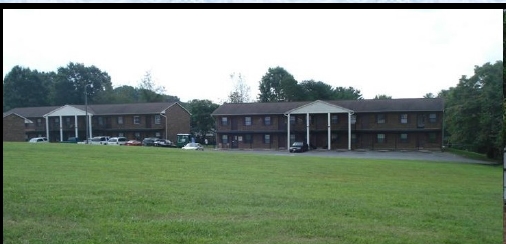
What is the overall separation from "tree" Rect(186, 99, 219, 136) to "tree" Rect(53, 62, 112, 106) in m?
0.75

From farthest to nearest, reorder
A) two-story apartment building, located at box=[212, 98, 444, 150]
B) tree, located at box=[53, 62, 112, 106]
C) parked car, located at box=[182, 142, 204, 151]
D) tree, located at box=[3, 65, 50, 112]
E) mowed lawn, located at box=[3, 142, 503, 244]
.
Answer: parked car, located at box=[182, 142, 204, 151]
two-story apartment building, located at box=[212, 98, 444, 150]
tree, located at box=[53, 62, 112, 106]
tree, located at box=[3, 65, 50, 112]
mowed lawn, located at box=[3, 142, 503, 244]

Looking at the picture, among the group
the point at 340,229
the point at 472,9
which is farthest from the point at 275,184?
the point at 472,9

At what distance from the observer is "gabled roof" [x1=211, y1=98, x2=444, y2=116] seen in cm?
427

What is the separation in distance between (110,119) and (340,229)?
218cm

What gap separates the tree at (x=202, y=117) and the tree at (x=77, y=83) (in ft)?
2.47

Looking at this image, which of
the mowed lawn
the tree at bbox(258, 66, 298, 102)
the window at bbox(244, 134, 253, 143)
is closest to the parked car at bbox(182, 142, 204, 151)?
the mowed lawn

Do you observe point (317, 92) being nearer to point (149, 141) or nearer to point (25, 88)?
point (149, 141)

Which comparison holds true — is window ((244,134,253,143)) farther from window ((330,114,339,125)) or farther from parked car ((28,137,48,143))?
parked car ((28,137,48,143))

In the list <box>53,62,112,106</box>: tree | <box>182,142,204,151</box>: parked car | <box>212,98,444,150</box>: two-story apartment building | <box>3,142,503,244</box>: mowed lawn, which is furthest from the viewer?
<box>182,142,204,151</box>: parked car

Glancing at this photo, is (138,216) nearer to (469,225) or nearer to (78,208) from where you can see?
(78,208)

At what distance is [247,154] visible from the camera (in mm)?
4406

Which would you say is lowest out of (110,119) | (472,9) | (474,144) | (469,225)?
(469,225)

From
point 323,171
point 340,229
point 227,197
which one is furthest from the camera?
point 323,171

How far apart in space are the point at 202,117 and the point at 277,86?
728 mm
